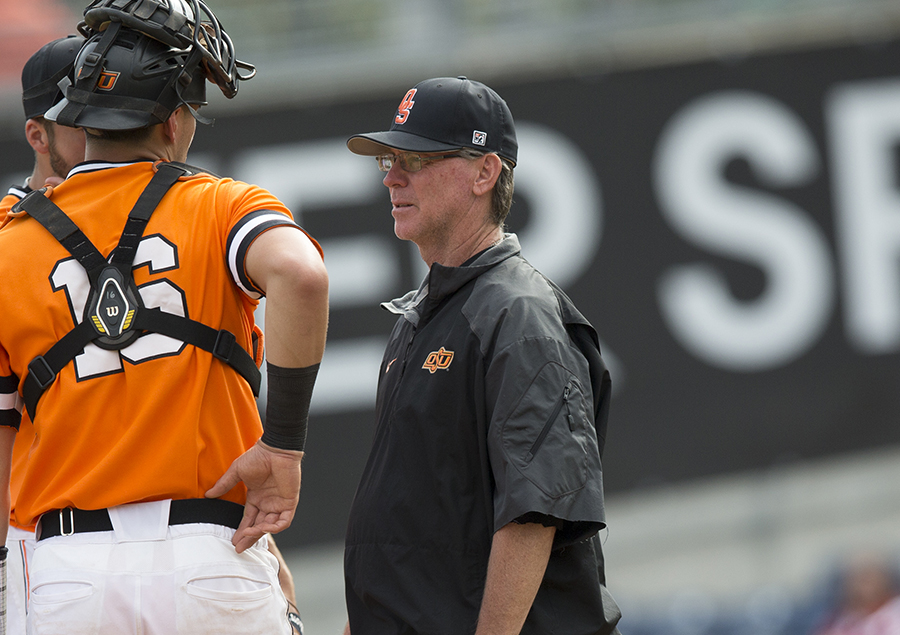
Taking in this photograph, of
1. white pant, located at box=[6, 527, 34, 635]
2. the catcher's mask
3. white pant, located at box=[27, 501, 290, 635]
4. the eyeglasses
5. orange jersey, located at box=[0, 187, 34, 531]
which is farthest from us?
white pant, located at box=[6, 527, 34, 635]

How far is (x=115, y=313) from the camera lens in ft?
7.03

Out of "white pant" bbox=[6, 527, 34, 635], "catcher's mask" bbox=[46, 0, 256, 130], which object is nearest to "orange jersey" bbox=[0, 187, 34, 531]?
"white pant" bbox=[6, 527, 34, 635]

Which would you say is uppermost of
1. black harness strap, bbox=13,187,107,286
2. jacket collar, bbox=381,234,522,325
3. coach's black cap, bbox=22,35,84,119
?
coach's black cap, bbox=22,35,84,119

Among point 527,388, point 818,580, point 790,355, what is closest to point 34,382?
point 527,388

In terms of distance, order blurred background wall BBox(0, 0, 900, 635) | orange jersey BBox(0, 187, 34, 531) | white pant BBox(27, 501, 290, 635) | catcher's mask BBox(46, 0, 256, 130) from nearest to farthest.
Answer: white pant BBox(27, 501, 290, 635)
catcher's mask BBox(46, 0, 256, 130)
orange jersey BBox(0, 187, 34, 531)
blurred background wall BBox(0, 0, 900, 635)

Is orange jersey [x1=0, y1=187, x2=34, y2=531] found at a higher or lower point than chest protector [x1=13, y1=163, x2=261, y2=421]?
lower

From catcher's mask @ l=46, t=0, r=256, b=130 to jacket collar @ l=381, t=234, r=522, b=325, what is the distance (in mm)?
690

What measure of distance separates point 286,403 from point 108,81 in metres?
0.80

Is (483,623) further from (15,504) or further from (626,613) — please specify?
(626,613)

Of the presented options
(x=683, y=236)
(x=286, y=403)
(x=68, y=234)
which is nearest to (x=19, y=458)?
(x=68, y=234)

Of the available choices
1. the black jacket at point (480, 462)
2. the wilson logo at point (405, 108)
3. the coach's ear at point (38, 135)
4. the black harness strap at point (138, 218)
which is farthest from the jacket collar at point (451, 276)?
the coach's ear at point (38, 135)

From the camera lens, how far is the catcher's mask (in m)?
2.23

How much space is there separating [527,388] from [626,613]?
575 centimetres

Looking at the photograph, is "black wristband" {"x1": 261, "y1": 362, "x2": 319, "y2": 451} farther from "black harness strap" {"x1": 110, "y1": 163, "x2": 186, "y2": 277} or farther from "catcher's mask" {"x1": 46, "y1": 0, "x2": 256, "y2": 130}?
"catcher's mask" {"x1": 46, "y1": 0, "x2": 256, "y2": 130}
